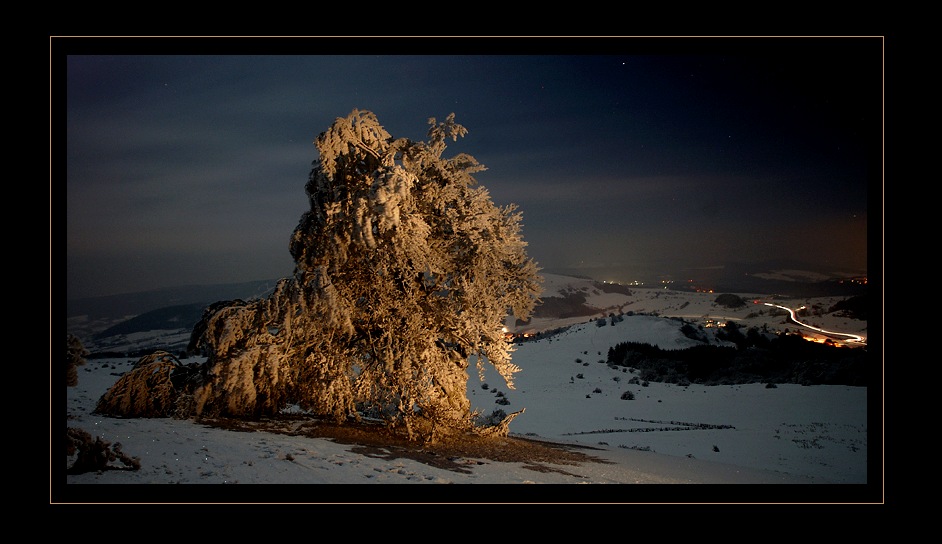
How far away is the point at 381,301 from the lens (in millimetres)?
9773

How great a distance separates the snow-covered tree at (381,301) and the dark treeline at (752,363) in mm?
11900

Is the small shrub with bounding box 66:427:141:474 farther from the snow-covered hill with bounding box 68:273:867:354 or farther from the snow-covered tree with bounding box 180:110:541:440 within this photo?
the snow-covered hill with bounding box 68:273:867:354

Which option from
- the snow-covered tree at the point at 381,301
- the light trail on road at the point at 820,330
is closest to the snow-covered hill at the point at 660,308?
the light trail on road at the point at 820,330

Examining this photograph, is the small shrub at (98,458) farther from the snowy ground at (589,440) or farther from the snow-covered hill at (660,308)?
the snow-covered hill at (660,308)

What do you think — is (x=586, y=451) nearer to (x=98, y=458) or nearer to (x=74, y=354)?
(x=98, y=458)

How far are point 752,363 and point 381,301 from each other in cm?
1586

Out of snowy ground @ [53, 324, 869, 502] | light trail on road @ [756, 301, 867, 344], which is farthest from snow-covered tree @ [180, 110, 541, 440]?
light trail on road @ [756, 301, 867, 344]

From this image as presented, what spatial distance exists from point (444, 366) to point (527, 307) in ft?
5.27

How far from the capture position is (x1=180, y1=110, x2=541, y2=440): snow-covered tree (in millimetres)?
9422

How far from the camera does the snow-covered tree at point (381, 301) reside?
9.42 m

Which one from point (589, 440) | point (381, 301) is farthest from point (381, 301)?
point (589, 440)
